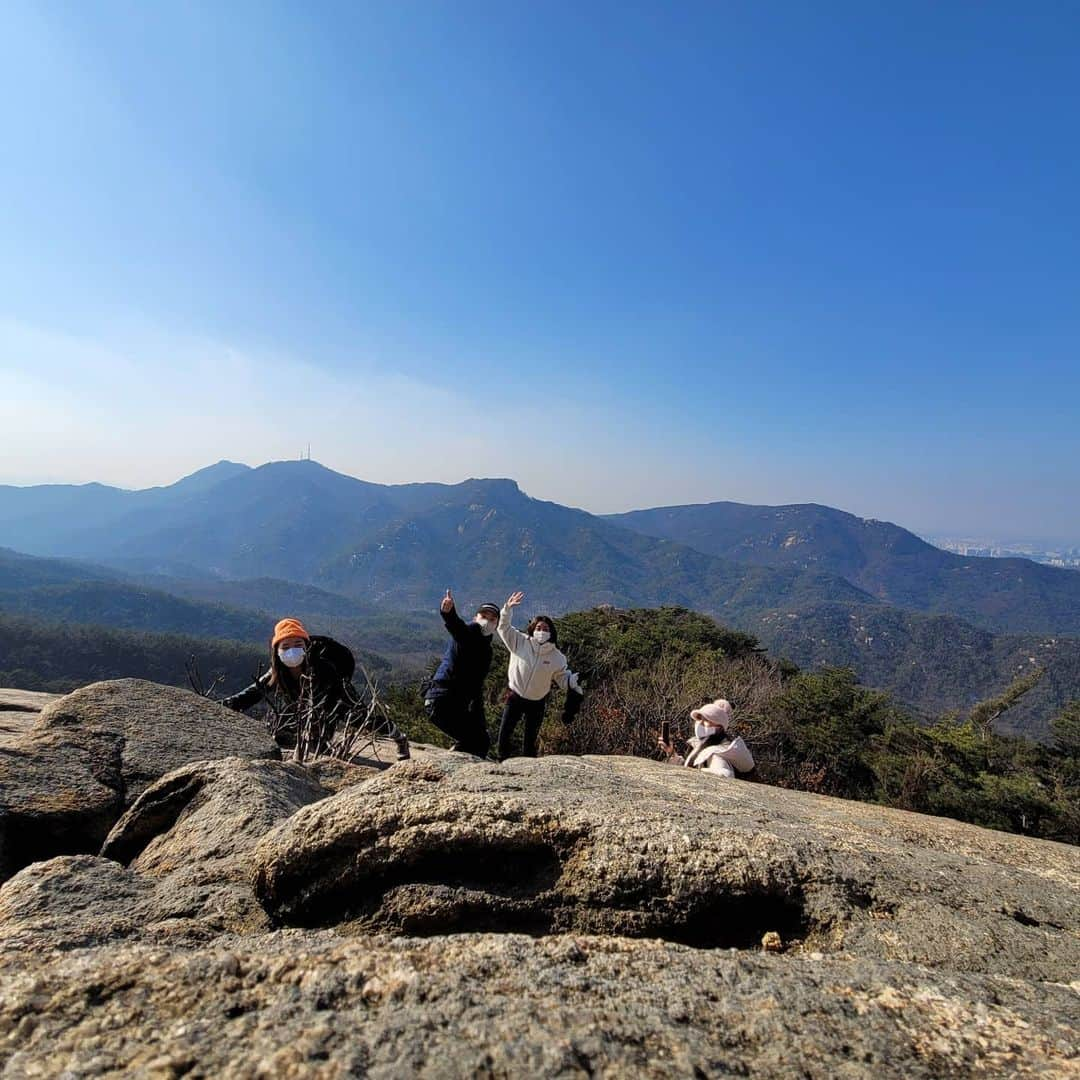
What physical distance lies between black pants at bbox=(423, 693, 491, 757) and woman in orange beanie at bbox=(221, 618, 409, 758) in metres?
0.57

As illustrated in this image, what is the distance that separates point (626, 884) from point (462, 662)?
4.50 m

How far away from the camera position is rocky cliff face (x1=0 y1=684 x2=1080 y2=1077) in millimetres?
1289

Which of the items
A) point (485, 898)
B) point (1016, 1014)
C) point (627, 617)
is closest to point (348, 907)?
point (485, 898)

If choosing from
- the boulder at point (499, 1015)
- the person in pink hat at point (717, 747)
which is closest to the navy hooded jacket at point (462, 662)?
the person in pink hat at point (717, 747)

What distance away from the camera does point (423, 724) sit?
1459 centimetres

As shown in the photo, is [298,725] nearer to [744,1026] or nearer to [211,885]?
[211,885]

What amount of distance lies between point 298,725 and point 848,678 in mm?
18832

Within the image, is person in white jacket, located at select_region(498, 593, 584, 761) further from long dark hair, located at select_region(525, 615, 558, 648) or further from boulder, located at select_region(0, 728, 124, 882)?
boulder, located at select_region(0, 728, 124, 882)

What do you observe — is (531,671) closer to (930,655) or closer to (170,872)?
(170,872)

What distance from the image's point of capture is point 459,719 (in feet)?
21.7

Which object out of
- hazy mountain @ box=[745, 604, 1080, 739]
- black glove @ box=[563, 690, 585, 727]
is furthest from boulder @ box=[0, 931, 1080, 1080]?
hazy mountain @ box=[745, 604, 1080, 739]

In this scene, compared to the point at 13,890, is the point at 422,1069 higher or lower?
higher

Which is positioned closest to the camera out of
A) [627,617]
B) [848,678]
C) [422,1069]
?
[422,1069]

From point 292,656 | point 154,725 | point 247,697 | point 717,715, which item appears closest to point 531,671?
point 717,715
